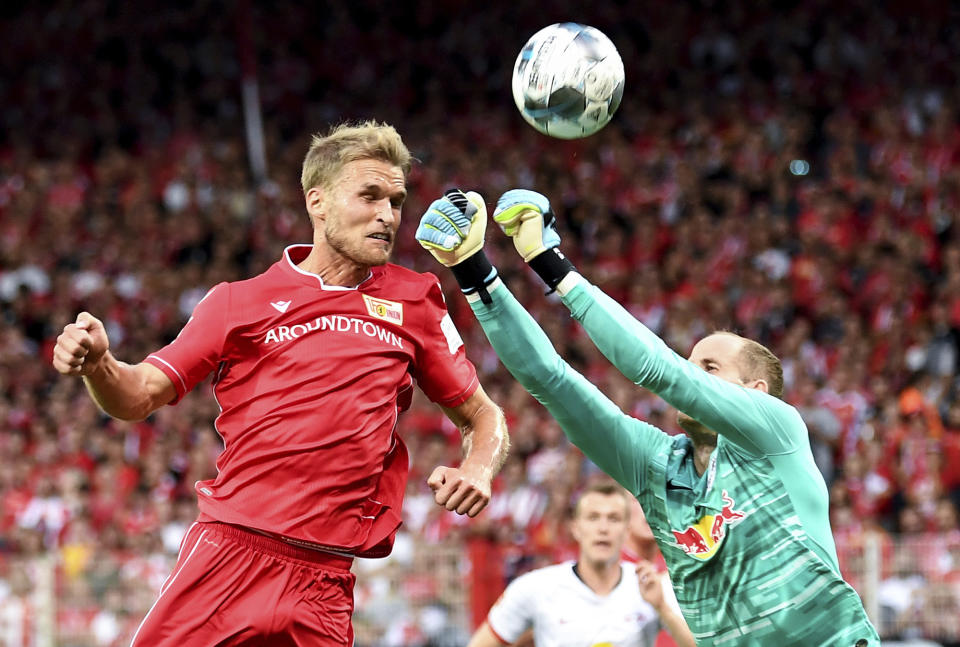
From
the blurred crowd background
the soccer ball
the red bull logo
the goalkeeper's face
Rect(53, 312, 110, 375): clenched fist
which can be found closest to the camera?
Rect(53, 312, 110, 375): clenched fist

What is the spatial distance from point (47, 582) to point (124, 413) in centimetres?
704

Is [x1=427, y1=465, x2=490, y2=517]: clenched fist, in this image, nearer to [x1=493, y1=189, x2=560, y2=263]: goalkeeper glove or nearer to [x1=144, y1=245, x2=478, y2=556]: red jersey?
[x1=144, y1=245, x2=478, y2=556]: red jersey

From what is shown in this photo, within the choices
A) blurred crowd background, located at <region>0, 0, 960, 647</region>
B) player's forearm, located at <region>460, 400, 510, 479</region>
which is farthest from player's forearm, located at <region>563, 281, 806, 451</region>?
blurred crowd background, located at <region>0, 0, 960, 647</region>

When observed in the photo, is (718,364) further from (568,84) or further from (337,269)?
(337,269)

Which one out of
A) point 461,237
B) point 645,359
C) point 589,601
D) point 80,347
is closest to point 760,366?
point 645,359

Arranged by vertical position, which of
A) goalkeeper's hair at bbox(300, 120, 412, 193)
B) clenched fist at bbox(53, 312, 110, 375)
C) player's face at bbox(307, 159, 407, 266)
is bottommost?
clenched fist at bbox(53, 312, 110, 375)

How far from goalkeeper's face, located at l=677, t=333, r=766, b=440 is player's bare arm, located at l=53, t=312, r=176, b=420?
1.70 metres

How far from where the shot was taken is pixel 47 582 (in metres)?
10.7

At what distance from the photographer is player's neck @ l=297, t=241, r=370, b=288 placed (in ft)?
14.9

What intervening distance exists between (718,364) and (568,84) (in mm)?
1114

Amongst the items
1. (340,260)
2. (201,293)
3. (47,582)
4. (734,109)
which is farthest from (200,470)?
(340,260)

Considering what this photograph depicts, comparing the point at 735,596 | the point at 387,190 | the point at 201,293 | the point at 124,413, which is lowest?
the point at 735,596

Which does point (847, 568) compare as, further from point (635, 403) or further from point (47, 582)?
point (47, 582)

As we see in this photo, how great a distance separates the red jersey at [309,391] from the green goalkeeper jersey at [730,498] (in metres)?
0.35
